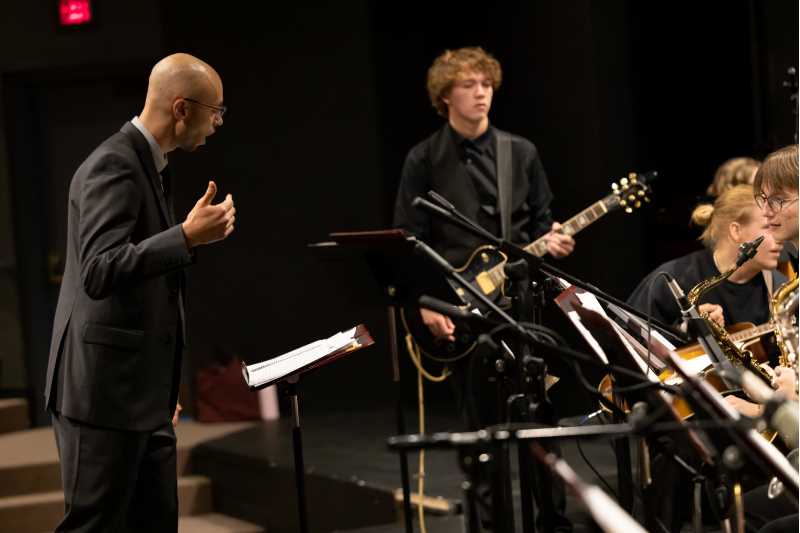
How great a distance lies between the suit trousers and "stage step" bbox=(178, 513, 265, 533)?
8.94 ft

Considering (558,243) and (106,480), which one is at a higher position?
(558,243)

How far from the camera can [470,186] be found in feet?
17.2

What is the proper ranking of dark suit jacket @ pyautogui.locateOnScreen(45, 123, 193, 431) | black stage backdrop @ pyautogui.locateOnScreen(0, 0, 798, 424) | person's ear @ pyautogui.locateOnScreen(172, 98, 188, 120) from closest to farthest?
1. dark suit jacket @ pyautogui.locateOnScreen(45, 123, 193, 431)
2. person's ear @ pyautogui.locateOnScreen(172, 98, 188, 120)
3. black stage backdrop @ pyautogui.locateOnScreen(0, 0, 798, 424)

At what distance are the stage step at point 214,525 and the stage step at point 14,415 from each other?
1948 mm

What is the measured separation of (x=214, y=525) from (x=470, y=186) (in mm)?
2372

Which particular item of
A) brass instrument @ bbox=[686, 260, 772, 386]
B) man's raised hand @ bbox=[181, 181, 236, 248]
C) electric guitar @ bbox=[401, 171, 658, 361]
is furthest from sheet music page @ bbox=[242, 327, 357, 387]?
electric guitar @ bbox=[401, 171, 658, 361]

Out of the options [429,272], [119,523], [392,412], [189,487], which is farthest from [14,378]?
[119,523]

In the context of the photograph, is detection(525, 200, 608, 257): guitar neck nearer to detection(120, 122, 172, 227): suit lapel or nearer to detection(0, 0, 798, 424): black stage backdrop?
detection(0, 0, 798, 424): black stage backdrop

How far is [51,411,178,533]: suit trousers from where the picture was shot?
3268 mm

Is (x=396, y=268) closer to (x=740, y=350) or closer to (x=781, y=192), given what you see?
(x=740, y=350)

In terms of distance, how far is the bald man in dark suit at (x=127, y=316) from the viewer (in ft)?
10.6

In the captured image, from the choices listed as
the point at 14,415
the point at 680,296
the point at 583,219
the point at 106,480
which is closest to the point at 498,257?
the point at 583,219

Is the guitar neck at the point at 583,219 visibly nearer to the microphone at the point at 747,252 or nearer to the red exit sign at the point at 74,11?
the microphone at the point at 747,252

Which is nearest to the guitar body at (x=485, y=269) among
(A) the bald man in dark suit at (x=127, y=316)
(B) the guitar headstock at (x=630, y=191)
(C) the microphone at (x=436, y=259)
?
(B) the guitar headstock at (x=630, y=191)
